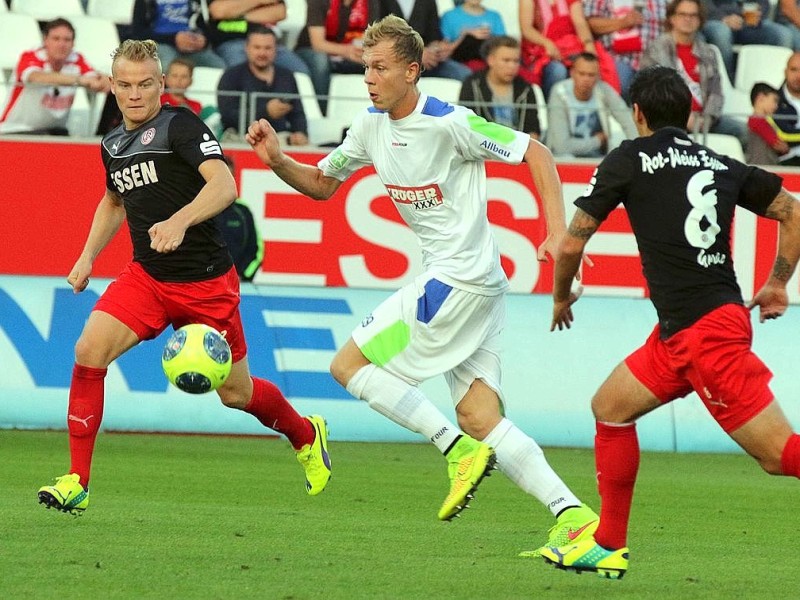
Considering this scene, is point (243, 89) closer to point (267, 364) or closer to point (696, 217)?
point (267, 364)

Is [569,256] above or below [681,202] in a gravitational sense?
below

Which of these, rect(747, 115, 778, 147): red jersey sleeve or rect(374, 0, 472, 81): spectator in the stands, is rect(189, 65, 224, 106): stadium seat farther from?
rect(747, 115, 778, 147): red jersey sleeve

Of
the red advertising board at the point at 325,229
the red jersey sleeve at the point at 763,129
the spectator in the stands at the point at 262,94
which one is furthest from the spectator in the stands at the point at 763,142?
the spectator in the stands at the point at 262,94

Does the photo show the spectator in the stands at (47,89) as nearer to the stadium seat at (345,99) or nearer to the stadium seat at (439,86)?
the stadium seat at (345,99)

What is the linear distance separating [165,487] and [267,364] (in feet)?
11.0

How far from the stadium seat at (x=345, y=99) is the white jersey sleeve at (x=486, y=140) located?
5.58 m

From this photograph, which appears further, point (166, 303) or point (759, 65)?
point (759, 65)

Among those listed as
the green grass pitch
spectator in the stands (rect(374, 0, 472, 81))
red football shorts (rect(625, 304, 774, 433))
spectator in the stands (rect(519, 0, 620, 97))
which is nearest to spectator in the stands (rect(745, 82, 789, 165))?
spectator in the stands (rect(519, 0, 620, 97))

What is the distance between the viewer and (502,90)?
13016 millimetres

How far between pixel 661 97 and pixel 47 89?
7.67m

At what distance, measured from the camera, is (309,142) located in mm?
12820

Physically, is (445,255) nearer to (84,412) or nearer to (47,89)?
(84,412)

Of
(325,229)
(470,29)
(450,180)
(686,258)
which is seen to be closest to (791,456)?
(686,258)

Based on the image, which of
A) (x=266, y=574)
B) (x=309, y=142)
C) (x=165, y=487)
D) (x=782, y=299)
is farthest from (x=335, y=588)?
(x=309, y=142)
